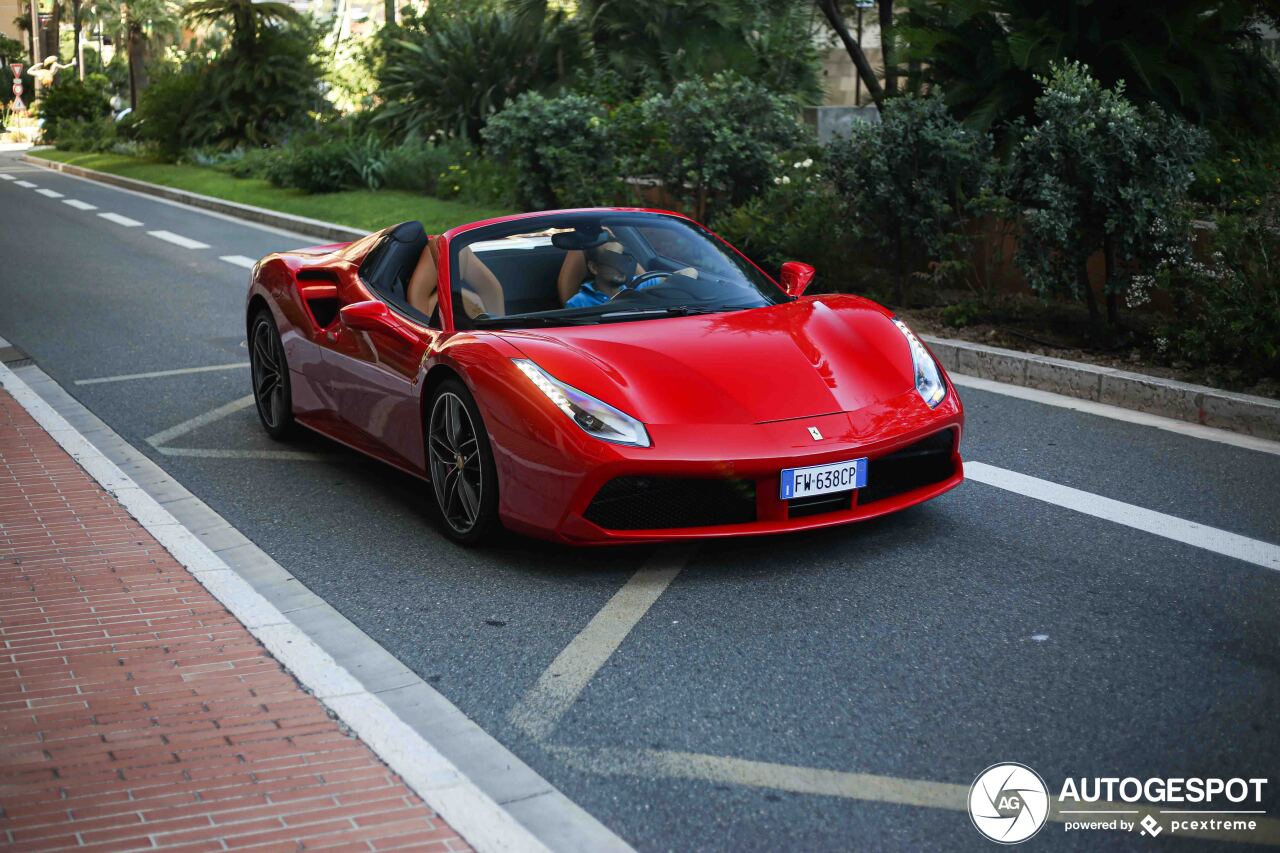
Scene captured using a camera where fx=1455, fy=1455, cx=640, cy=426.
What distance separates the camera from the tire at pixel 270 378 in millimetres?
7527

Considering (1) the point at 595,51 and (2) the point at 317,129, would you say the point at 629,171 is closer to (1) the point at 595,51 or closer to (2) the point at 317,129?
(1) the point at 595,51

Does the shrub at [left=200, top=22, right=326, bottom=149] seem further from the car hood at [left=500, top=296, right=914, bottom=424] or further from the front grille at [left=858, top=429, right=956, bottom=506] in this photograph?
the front grille at [left=858, top=429, right=956, bottom=506]

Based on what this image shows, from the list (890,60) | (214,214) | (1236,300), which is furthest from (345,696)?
(214,214)

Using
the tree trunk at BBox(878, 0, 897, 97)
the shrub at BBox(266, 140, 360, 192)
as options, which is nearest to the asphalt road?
the tree trunk at BBox(878, 0, 897, 97)

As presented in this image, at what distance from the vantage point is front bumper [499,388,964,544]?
495 centimetres

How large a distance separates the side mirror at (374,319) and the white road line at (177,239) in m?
13.1

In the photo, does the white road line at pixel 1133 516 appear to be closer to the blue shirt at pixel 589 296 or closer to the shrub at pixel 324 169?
the blue shirt at pixel 589 296

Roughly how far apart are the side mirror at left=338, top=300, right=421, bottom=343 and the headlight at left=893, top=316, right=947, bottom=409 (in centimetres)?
204

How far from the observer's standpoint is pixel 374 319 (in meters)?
6.33

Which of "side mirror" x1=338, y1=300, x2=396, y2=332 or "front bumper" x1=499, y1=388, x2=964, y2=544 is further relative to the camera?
"side mirror" x1=338, y1=300, x2=396, y2=332

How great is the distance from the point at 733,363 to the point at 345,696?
6.62 feet

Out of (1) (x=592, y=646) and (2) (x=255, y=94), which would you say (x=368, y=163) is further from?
(1) (x=592, y=646)

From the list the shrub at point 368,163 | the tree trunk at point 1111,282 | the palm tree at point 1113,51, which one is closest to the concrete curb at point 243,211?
the shrub at point 368,163

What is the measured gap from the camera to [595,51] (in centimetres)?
2317
